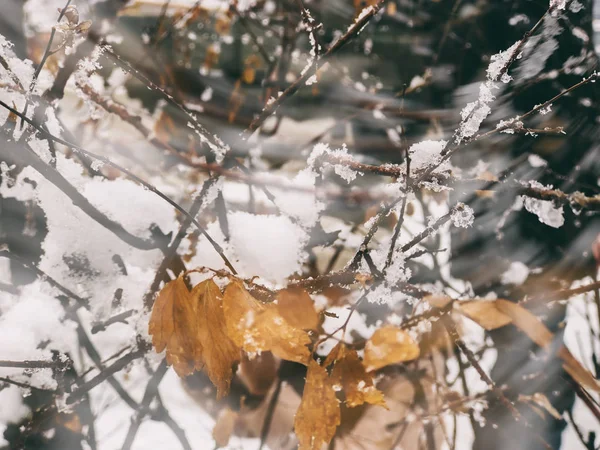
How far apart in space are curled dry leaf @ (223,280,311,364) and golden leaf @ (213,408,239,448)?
99cm

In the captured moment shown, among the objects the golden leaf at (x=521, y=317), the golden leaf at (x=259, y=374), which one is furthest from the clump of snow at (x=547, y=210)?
the golden leaf at (x=259, y=374)

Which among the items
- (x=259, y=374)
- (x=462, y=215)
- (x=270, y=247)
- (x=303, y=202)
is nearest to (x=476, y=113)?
(x=462, y=215)

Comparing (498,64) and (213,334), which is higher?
(498,64)

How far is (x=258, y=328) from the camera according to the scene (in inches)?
23.6

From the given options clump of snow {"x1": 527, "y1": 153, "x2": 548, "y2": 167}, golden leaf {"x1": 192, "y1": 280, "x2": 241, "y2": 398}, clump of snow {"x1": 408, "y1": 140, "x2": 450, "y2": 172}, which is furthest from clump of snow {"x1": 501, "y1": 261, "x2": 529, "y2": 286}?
golden leaf {"x1": 192, "y1": 280, "x2": 241, "y2": 398}

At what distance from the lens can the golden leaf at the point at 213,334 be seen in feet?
2.15

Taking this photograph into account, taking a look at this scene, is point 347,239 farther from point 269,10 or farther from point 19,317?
point 269,10

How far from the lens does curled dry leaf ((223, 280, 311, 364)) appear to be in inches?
23.7

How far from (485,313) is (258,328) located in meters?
0.58

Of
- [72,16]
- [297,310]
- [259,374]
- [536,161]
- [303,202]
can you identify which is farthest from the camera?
[259,374]

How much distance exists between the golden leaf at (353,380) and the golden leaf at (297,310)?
0.11 m

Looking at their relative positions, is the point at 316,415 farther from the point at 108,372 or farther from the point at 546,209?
the point at 546,209

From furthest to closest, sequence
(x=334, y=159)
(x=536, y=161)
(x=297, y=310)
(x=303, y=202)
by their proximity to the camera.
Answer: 1. (x=536, y=161)
2. (x=303, y=202)
3. (x=334, y=159)
4. (x=297, y=310)

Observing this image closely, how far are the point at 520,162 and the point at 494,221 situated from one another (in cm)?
27
